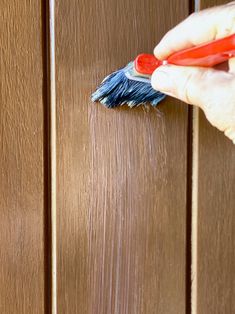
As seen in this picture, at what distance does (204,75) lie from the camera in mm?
377

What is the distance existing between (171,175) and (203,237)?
0.07 meters

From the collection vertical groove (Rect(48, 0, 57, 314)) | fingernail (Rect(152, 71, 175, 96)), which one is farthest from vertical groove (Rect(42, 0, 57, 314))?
fingernail (Rect(152, 71, 175, 96))

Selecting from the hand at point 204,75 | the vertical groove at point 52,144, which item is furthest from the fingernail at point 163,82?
the vertical groove at point 52,144

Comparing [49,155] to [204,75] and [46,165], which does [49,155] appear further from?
[204,75]

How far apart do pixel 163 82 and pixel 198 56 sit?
0.13 feet

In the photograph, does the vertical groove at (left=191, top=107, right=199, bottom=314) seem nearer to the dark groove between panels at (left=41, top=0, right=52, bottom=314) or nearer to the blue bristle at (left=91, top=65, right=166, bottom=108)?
the blue bristle at (left=91, top=65, right=166, bottom=108)

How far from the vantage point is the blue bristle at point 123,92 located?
44 cm

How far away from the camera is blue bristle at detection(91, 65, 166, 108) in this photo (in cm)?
44

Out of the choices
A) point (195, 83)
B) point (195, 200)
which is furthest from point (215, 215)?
point (195, 83)

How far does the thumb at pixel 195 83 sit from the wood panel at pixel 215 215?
0.23 feet

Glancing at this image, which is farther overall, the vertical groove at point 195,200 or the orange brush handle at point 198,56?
the vertical groove at point 195,200

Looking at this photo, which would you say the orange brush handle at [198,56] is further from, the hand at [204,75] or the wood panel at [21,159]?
the wood panel at [21,159]

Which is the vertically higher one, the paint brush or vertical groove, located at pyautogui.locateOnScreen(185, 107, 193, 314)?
the paint brush

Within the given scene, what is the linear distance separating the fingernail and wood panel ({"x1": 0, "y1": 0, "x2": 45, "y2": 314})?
0.12m
